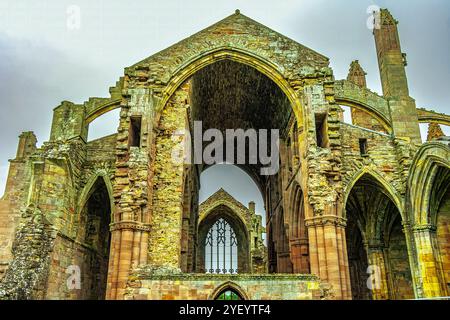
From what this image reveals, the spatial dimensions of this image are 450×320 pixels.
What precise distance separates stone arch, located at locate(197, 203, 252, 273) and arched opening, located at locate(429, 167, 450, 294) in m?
16.4

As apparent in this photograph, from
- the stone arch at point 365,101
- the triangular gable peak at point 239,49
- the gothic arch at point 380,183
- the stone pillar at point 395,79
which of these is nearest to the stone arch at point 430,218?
the gothic arch at point 380,183

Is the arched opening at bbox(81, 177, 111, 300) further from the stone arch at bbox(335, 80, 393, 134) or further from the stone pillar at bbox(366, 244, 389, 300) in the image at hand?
the stone arch at bbox(335, 80, 393, 134)

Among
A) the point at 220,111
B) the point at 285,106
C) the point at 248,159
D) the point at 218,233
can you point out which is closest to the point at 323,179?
the point at 285,106

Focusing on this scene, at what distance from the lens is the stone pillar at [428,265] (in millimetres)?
11695

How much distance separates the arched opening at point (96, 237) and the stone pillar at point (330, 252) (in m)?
7.63

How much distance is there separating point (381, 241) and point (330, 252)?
231 inches

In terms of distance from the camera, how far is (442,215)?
12461mm

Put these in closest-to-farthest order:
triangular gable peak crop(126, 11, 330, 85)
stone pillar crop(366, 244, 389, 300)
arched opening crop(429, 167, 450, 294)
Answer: arched opening crop(429, 167, 450, 294) → triangular gable peak crop(126, 11, 330, 85) → stone pillar crop(366, 244, 389, 300)

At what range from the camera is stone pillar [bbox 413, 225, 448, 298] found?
11.7 meters

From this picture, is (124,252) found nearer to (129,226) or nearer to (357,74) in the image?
(129,226)

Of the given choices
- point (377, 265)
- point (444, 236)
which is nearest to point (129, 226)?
point (444, 236)

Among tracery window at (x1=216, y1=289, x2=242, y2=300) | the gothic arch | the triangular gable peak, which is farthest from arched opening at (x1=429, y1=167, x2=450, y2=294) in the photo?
tracery window at (x1=216, y1=289, x2=242, y2=300)

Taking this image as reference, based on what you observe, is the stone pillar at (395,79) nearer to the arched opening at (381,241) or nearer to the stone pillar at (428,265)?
the arched opening at (381,241)
